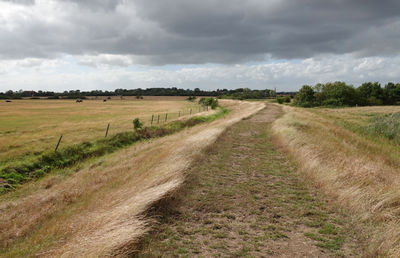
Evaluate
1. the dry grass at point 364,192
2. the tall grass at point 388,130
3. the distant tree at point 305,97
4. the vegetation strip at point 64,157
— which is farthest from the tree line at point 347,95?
the dry grass at point 364,192

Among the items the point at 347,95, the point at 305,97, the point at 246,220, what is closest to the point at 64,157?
the point at 246,220

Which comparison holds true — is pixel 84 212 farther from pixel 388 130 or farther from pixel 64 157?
pixel 388 130

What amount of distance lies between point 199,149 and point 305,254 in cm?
750

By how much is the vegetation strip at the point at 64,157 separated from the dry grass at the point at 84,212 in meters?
1.50

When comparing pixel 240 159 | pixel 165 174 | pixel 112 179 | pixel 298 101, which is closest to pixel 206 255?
pixel 165 174

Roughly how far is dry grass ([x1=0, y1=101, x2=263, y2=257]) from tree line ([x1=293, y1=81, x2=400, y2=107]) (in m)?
92.3

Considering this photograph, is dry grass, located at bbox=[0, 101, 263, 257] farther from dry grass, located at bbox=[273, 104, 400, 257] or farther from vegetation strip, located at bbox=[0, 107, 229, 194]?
dry grass, located at bbox=[273, 104, 400, 257]

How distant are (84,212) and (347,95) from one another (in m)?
109

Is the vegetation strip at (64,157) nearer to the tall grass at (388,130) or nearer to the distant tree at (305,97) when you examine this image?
the tall grass at (388,130)

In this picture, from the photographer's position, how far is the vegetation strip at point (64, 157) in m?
14.1

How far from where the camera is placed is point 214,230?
16.7ft

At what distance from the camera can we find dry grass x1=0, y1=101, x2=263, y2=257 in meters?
4.57

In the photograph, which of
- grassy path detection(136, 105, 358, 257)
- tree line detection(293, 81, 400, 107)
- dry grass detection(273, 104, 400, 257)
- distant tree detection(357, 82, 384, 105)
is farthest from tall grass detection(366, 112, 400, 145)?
distant tree detection(357, 82, 384, 105)

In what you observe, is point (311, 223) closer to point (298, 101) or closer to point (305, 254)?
point (305, 254)
